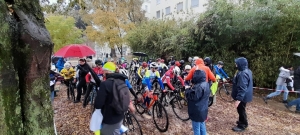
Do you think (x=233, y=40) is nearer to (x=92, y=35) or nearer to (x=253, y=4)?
(x=253, y=4)

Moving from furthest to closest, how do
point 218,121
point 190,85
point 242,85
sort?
1. point 218,121
2. point 190,85
3. point 242,85

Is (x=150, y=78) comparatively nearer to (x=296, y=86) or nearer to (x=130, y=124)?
(x=130, y=124)

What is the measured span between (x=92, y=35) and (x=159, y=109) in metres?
18.6

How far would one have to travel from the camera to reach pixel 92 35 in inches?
847

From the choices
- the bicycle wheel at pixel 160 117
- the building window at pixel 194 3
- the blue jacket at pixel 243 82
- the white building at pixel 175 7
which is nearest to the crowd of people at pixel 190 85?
the blue jacket at pixel 243 82

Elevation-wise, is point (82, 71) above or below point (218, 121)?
above

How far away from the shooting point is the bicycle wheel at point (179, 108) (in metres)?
5.60

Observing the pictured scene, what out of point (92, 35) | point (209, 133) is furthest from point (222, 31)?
point (92, 35)

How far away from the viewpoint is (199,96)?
3592 millimetres

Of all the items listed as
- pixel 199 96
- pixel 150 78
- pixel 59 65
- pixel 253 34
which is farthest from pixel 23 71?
pixel 253 34

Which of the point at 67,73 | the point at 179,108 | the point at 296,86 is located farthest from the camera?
the point at 296,86

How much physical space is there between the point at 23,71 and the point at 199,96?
2.80 meters

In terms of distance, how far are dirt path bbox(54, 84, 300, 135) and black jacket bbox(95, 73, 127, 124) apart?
6.92 ft

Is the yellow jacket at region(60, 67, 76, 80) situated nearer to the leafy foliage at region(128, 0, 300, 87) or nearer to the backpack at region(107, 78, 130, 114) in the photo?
the backpack at region(107, 78, 130, 114)
